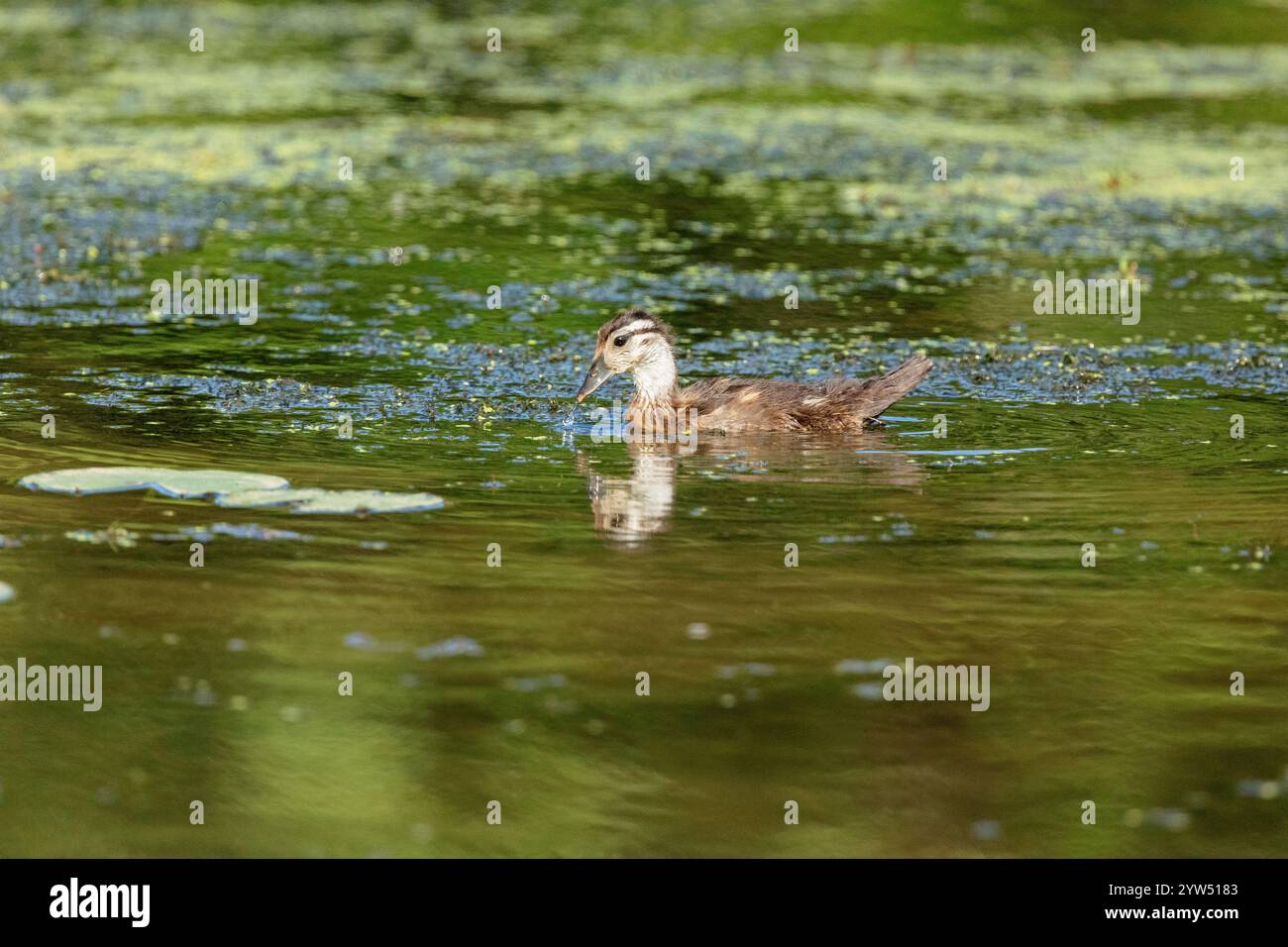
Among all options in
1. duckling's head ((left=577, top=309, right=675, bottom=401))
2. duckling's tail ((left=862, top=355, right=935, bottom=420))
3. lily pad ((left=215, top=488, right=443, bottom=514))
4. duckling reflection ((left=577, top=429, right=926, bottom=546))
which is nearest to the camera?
lily pad ((left=215, top=488, right=443, bottom=514))

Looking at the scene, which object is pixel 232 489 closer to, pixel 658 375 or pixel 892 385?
pixel 658 375

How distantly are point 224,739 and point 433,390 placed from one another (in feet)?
18.0

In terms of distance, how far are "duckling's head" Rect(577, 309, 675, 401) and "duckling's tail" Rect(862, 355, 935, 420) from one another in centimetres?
119

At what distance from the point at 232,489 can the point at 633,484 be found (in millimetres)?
1990

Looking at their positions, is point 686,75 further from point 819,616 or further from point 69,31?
point 819,616

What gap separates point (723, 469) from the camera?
10.7 meters

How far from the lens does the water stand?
6578mm

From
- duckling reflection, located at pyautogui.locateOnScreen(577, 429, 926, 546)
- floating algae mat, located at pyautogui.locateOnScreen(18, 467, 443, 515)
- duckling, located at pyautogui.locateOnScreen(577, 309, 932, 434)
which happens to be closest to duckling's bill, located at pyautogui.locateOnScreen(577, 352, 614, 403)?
duckling, located at pyautogui.locateOnScreen(577, 309, 932, 434)

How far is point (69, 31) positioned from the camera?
26359mm

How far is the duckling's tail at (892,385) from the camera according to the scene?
37.1ft

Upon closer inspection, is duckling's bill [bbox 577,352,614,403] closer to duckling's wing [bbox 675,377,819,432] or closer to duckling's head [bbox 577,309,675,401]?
duckling's head [bbox 577,309,675,401]

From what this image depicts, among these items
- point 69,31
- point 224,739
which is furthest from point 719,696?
point 69,31

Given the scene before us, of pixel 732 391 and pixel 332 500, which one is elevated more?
pixel 732 391

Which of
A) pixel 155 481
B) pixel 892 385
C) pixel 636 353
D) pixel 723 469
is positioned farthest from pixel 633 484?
pixel 155 481
